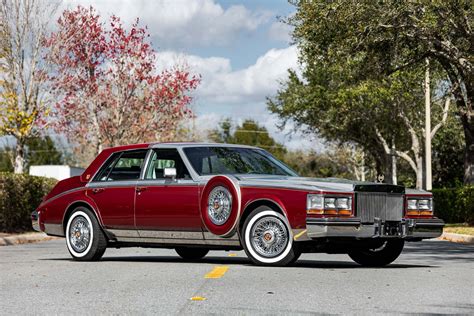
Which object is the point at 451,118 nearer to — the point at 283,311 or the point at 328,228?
the point at 328,228

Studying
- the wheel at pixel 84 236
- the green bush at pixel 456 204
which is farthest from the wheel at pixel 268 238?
the green bush at pixel 456 204

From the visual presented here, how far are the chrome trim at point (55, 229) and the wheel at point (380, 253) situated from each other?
427 cm

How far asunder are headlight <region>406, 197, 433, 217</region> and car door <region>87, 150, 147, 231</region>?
12.4ft

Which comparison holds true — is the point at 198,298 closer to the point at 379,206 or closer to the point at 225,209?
the point at 225,209

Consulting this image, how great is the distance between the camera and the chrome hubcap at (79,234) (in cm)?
1277

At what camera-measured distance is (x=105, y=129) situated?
40938 mm

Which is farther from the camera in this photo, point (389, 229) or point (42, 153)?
point (42, 153)

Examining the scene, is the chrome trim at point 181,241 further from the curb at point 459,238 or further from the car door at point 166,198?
the curb at point 459,238

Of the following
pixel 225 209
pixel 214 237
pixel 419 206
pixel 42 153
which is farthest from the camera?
pixel 42 153

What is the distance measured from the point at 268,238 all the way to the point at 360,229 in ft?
3.73

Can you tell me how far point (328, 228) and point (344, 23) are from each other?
548 inches

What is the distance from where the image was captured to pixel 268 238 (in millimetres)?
11055

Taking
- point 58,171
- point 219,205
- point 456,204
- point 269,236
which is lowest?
point 269,236

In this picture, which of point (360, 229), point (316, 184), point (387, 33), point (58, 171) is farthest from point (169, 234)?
point (58, 171)
